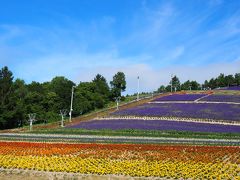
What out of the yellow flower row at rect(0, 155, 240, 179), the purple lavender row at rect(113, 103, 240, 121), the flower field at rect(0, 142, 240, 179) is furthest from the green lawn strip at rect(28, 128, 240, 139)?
the yellow flower row at rect(0, 155, 240, 179)

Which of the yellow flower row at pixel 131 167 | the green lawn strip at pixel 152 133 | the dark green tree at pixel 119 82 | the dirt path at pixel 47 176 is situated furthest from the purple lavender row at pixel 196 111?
the dark green tree at pixel 119 82

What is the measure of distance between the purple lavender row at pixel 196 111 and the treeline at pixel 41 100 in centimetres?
2473

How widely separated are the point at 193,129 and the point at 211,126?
537 centimetres

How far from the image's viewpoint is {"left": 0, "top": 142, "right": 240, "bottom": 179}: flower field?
2752 cm

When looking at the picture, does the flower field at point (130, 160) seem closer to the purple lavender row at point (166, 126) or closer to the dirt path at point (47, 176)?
the dirt path at point (47, 176)

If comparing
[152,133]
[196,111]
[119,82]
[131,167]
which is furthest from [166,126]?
[119,82]

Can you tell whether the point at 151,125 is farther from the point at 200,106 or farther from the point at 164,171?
the point at 164,171

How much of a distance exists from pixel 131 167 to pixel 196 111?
61.9 m

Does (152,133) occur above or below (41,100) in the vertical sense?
below

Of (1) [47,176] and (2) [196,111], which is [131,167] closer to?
(1) [47,176]

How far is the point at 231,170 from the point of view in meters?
27.7

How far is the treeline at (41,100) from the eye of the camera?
9975cm

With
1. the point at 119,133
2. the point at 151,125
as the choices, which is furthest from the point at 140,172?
the point at 151,125

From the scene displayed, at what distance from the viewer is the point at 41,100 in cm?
12344
